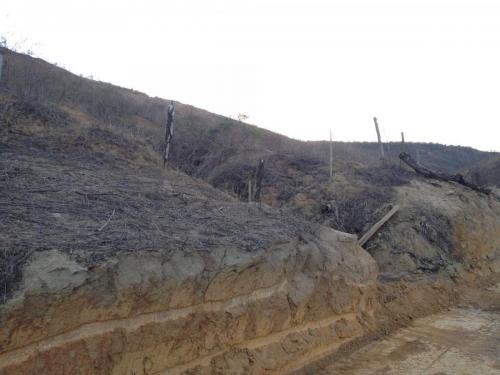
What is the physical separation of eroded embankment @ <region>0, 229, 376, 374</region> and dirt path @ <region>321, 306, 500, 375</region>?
0.40m

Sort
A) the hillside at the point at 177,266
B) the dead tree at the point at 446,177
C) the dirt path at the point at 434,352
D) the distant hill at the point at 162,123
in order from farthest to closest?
the distant hill at the point at 162,123, the dead tree at the point at 446,177, the dirt path at the point at 434,352, the hillside at the point at 177,266

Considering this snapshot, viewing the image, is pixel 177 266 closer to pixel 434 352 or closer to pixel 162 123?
pixel 434 352

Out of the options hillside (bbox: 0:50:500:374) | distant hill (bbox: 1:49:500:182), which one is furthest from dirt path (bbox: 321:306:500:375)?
distant hill (bbox: 1:49:500:182)

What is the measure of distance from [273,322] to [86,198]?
2.54 m

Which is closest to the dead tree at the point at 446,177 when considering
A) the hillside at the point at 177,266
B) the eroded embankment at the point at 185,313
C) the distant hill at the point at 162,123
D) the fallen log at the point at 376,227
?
the distant hill at the point at 162,123

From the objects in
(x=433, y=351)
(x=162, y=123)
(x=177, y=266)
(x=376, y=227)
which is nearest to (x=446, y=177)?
(x=376, y=227)

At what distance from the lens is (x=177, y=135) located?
18062 millimetres

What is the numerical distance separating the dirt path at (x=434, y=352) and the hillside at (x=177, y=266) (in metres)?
0.26

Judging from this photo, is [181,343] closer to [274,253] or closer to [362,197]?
[274,253]

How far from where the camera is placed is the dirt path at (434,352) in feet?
17.2

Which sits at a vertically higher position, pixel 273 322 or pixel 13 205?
pixel 13 205

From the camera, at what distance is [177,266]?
13.7ft

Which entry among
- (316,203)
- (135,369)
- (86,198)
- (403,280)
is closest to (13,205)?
(86,198)

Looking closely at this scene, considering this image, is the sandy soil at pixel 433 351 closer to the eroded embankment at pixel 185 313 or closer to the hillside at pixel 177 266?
the hillside at pixel 177 266
